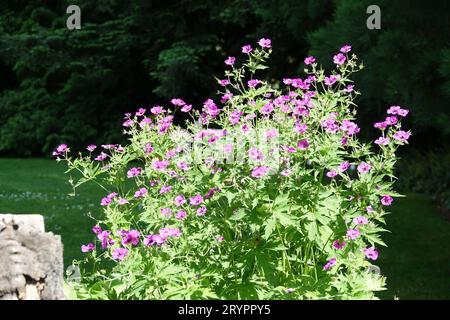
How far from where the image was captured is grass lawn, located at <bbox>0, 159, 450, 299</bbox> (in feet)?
20.0

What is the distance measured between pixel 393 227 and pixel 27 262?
587cm

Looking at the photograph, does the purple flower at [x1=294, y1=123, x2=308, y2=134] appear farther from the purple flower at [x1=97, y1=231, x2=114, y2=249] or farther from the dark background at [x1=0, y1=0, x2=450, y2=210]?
the dark background at [x1=0, y1=0, x2=450, y2=210]

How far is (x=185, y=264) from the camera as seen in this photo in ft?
11.8

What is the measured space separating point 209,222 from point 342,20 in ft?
13.7

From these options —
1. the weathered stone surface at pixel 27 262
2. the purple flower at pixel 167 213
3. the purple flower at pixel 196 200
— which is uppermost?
the purple flower at pixel 196 200

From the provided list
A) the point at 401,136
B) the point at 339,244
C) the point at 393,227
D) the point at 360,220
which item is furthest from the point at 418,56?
the point at 360,220

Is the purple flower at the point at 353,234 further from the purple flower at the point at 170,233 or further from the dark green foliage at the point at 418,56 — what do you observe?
the dark green foliage at the point at 418,56

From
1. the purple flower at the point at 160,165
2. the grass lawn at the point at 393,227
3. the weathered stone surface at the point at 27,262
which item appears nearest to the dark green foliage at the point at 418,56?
the grass lawn at the point at 393,227

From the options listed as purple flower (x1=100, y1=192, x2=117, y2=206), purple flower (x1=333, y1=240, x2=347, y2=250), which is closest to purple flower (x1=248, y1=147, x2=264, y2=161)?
purple flower (x1=333, y1=240, x2=347, y2=250)

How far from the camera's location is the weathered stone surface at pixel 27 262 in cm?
294

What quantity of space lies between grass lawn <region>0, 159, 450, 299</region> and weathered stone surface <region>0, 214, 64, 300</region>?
1.86 feet

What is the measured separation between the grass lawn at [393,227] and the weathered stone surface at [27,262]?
1.86ft

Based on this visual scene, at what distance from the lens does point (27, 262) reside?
2988 mm

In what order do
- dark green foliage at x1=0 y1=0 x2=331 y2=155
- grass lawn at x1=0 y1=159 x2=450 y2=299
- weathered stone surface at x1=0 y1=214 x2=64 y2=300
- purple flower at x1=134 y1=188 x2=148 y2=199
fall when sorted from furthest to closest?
dark green foliage at x1=0 y1=0 x2=331 y2=155 → grass lawn at x1=0 y1=159 x2=450 y2=299 → purple flower at x1=134 y1=188 x2=148 y2=199 → weathered stone surface at x1=0 y1=214 x2=64 y2=300
